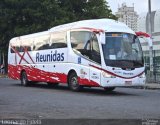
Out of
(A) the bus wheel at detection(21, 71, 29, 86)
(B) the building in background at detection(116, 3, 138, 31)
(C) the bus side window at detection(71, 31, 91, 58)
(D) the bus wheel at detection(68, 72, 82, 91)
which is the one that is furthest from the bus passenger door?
(B) the building in background at detection(116, 3, 138, 31)

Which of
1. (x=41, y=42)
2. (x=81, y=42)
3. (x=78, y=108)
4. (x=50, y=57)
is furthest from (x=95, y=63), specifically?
(x=78, y=108)

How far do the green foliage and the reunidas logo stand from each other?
21.8m

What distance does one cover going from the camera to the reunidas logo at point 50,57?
24414 mm

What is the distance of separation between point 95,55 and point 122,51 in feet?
4.01

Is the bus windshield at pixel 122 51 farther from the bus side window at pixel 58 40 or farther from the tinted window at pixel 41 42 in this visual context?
the tinted window at pixel 41 42

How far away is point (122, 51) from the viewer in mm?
21516

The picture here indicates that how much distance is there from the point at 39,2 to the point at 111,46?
2984 cm

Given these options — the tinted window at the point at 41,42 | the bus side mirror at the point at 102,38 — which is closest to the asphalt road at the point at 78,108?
the bus side mirror at the point at 102,38

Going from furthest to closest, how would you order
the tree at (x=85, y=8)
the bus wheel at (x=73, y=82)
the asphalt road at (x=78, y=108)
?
the tree at (x=85, y=8), the bus wheel at (x=73, y=82), the asphalt road at (x=78, y=108)

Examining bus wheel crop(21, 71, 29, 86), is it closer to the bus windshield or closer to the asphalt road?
the bus windshield

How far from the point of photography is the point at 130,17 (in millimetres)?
84375

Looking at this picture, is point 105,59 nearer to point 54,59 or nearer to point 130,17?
point 54,59

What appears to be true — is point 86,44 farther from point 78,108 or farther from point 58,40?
point 78,108

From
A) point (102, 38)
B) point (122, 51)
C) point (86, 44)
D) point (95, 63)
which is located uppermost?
point (102, 38)
